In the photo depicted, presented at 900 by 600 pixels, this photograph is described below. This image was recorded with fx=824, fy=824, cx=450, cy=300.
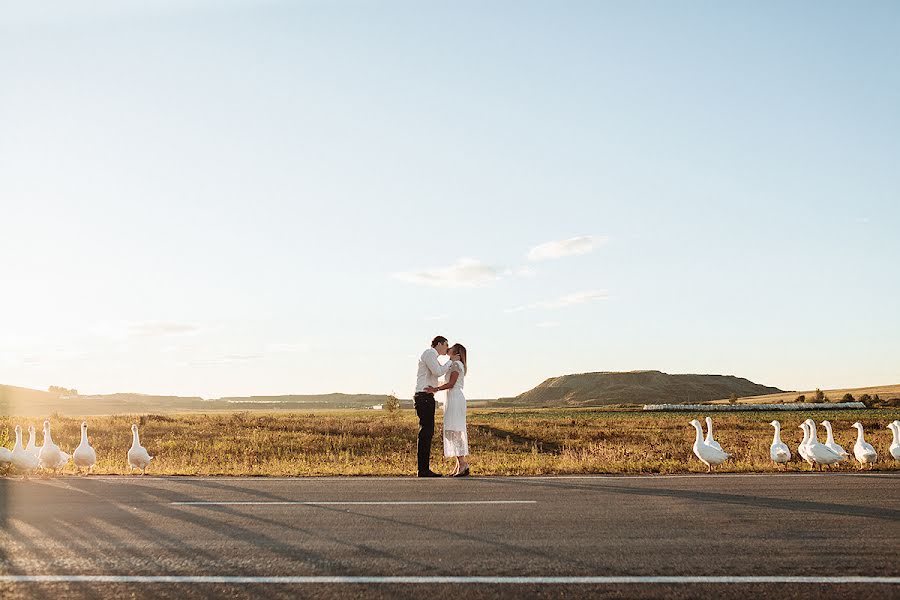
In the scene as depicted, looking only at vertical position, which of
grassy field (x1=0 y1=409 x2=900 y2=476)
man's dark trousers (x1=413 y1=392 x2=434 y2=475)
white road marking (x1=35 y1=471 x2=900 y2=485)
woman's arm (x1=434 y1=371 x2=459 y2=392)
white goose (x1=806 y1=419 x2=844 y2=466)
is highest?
woman's arm (x1=434 y1=371 x2=459 y2=392)

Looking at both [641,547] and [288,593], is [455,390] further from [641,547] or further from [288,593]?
[288,593]

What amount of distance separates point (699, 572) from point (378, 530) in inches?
118

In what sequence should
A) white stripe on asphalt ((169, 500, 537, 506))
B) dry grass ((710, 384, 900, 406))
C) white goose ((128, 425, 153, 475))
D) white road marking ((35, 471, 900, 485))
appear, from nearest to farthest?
1. white stripe on asphalt ((169, 500, 537, 506))
2. white road marking ((35, 471, 900, 485))
3. white goose ((128, 425, 153, 475))
4. dry grass ((710, 384, 900, 406))

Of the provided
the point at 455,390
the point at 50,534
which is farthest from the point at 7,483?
the point at 455,390

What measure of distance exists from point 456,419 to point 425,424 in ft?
1.79

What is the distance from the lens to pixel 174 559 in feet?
20.8

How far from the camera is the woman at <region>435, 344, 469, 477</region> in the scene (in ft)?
43.1

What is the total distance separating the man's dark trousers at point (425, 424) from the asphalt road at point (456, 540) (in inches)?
82.6

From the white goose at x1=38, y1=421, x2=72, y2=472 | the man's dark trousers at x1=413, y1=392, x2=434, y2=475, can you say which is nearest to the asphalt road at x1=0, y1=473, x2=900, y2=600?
the man's dark trousers at x1=413, y1=392, x2=434, y2=475

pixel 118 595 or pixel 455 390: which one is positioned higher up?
pixel 455 390

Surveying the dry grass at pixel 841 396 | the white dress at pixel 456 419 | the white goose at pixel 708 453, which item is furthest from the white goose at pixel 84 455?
the dry grass at pixel 841 396

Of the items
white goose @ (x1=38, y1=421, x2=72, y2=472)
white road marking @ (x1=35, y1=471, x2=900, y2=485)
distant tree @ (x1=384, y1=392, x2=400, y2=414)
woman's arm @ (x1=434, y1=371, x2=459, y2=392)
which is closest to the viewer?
white road marking @ (x1=35, y1=471, x2=900, y2=485)

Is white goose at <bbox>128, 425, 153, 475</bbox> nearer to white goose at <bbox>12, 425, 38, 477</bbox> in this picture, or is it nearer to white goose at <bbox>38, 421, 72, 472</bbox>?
white goose at <bbox>38, 421, 72, 472</bbox>

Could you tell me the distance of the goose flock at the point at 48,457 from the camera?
13.4 metres
